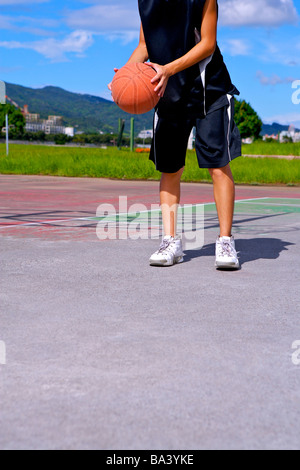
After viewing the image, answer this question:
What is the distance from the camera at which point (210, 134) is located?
14.6 feet

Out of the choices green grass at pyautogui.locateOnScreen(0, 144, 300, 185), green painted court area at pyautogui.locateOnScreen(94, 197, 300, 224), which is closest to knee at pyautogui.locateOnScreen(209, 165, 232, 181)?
green painted court area at pyautogui.locateOnScreen(94, 197, 300, 224)

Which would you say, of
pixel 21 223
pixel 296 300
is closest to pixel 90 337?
pixel 296 300

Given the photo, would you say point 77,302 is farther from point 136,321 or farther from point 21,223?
point 21,223

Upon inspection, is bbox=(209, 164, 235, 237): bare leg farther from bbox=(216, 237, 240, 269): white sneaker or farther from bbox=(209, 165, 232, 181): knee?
bbox=(216, 237, 240, 269): white sneaker

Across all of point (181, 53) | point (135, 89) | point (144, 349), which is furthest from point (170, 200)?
point (144, 349)

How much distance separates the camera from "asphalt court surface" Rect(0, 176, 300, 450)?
1.85 m

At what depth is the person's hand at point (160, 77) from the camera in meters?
4.12

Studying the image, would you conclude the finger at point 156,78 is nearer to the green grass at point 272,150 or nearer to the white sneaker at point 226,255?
the white sneaker at point 226,255

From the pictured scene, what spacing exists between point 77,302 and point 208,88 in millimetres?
1779
